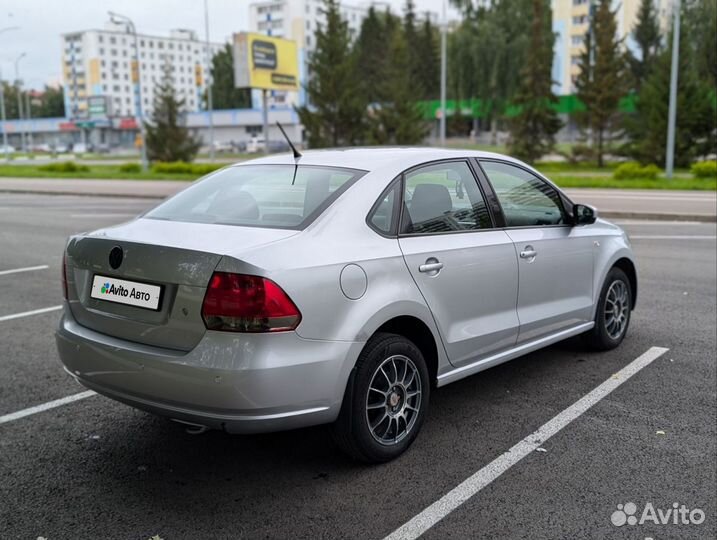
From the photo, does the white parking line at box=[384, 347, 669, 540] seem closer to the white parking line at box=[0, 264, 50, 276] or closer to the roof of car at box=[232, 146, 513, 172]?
the roof of car at box=[232, 146, 513, 172]

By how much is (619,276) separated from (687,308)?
6.32ft

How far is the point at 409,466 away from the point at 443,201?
1519 mm

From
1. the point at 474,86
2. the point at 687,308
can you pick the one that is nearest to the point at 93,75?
the point at 474,86

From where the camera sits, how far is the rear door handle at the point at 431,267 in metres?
3.96

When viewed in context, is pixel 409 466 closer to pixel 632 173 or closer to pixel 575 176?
pixel 632 173

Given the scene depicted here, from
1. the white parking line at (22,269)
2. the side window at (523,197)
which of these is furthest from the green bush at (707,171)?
the side window at (523,197)

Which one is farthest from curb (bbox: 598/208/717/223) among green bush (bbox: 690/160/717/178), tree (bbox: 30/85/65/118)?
tree (bbox: 30/85/65/118)

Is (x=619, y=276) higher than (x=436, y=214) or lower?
lower

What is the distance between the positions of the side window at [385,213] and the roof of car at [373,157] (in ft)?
0.64

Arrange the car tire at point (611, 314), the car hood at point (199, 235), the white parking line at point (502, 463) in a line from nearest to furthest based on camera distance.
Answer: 1. the white parking line at point (502, 463)
2. the car hood at point (199, 235)
3. the car tire at point (611, 314)

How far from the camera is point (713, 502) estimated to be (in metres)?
3.47

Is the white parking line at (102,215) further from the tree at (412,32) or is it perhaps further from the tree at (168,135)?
the tree at (412,32)

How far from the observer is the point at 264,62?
4703 centimetres

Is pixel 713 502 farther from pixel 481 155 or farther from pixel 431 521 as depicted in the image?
pixel 481 155
